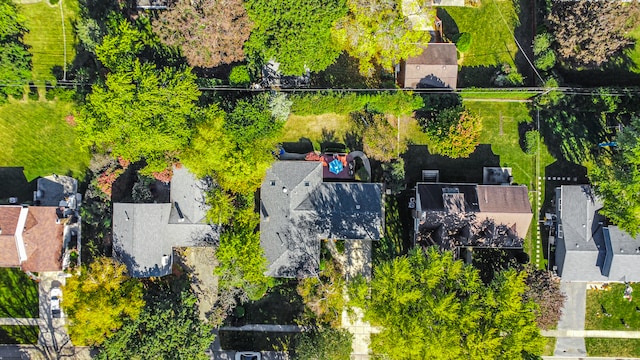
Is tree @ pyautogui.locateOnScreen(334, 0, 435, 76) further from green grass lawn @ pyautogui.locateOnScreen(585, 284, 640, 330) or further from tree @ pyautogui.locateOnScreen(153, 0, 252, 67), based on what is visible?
green grass lawn @ pyautogui.locateOnScreen(585, 284, 640, 330)

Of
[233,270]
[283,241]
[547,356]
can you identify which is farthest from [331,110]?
[547,356]

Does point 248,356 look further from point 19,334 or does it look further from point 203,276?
point 19,334

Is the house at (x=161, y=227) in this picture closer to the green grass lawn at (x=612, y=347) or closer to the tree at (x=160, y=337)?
the tree at (x=160, y=337)

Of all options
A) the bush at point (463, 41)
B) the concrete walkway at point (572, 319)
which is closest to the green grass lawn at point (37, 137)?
the bush at point (463, 41)

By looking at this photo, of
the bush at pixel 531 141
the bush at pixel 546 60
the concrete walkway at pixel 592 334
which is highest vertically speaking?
the bush at pixel 546 60

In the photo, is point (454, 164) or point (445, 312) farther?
point (454, 164)

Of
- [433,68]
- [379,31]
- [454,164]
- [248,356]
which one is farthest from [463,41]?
[248,356]

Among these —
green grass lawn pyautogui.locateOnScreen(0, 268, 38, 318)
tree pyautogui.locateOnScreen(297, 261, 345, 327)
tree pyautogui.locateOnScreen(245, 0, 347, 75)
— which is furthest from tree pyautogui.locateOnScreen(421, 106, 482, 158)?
green grass lawn pyautogui.locateOnScreen(0, 268, 38, 318)
